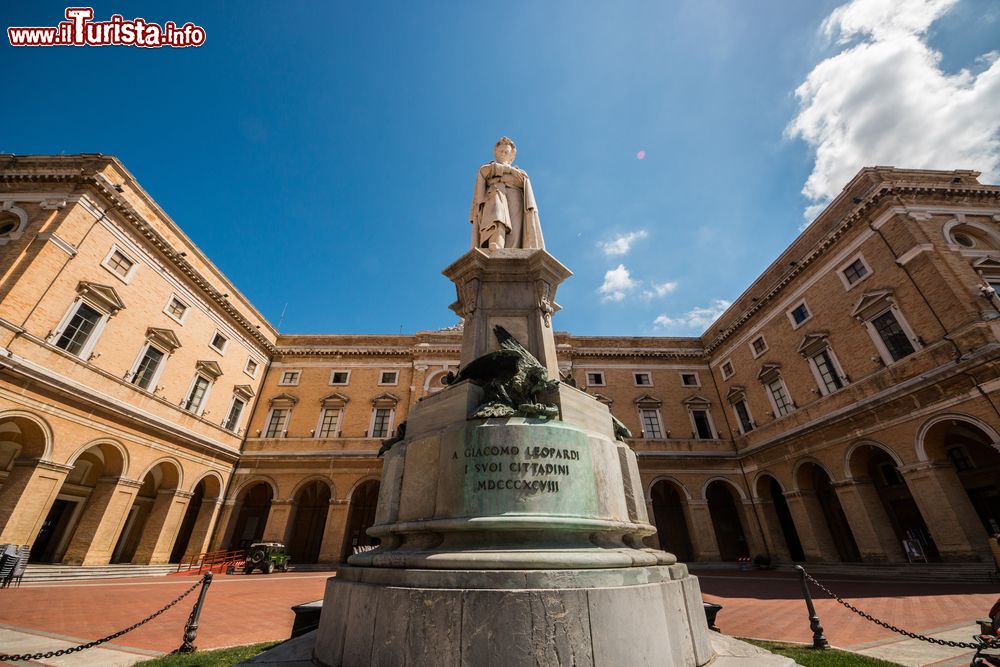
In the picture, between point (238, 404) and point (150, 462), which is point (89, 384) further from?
point (238, 404)

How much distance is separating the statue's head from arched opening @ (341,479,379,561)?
19.4 meters

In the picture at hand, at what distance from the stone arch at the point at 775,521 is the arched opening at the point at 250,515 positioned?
26.4 meters

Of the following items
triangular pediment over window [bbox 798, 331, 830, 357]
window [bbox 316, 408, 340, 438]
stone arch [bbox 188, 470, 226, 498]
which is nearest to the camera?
triangular pediment over window [bbox 798, 331, 830, 357]

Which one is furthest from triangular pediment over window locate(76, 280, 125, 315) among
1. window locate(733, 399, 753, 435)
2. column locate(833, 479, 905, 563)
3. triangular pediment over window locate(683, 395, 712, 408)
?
window locate(733, 399, 753, 435)

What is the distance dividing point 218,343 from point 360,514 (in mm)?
12471

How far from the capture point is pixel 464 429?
389 centimetres

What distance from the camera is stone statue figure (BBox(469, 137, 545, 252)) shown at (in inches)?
269

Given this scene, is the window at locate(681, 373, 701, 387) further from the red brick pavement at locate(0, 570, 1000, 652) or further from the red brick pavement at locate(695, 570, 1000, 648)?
the red brick pavement at locate(0, 570, 1000, 652)

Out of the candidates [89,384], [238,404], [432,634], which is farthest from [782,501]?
[89,384]

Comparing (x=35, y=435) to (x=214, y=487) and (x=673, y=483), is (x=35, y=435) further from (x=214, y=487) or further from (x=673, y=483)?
(x=673, y=483)

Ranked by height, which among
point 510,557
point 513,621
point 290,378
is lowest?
point 513,621

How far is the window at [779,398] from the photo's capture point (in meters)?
19.9

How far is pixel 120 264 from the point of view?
53.6ft

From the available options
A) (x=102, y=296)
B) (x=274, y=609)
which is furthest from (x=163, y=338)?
(x=274, y=609)
